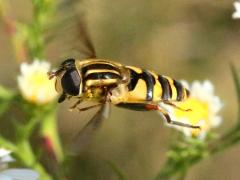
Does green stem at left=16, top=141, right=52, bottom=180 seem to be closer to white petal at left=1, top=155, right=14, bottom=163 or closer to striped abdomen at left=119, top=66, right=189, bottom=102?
white petal at left=1, top=155, right=14, bottom=163

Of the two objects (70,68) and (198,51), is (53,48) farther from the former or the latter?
(70,68)

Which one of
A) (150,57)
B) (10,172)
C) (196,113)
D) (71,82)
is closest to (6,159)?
(10,172)

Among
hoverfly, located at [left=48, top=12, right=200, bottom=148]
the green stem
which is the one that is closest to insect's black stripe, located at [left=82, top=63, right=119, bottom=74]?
hoverfly, located at [left=48, top=12, right=200, bottom=148]

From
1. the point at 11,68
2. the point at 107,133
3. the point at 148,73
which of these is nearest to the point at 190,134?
the point at 148,73

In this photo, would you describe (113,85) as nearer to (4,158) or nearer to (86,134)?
(86,134)

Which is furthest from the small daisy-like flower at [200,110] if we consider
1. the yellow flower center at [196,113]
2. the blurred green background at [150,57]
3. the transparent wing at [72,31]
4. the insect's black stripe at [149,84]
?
the blurred green background at [150,57]

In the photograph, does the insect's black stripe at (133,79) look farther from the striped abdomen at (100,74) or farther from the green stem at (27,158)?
the green stem at (27,158)
